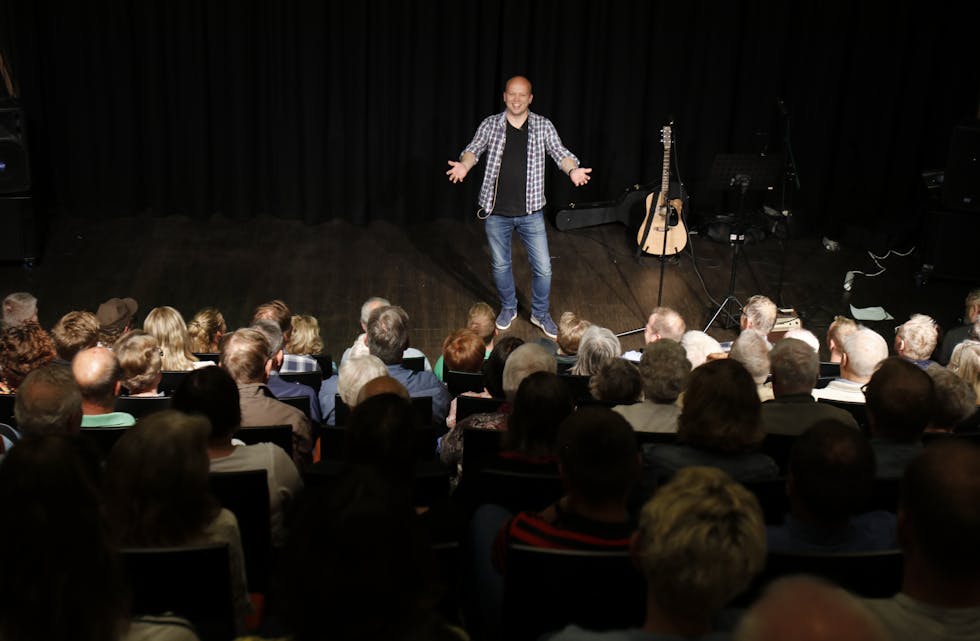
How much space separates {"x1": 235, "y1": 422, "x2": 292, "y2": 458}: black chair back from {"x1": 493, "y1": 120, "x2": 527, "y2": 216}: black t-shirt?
11.2 ft

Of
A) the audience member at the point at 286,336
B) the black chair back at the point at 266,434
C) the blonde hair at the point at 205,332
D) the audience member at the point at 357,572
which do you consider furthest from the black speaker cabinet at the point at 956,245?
the audience member at the point at 357,572

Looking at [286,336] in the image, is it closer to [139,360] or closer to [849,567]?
[139,360]

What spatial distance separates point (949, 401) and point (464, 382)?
2.01 m

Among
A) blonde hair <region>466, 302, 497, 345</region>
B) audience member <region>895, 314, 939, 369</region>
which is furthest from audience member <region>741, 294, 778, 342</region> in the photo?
blonde hair <region>466, 302, 497, 345</region>

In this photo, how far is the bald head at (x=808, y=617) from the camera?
1.39 meters

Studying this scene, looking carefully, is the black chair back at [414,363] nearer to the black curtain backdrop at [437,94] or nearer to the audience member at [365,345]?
the audience member at [365,345]

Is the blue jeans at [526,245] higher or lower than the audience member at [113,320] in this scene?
higher

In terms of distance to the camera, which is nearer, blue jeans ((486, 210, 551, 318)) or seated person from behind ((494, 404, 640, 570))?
seated person from behind ((494, 404, 640, 570))

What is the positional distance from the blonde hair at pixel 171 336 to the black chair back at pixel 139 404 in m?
0.58

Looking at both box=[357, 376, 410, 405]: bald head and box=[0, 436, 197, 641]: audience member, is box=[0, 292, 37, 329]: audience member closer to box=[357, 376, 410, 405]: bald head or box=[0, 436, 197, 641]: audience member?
box=[357, 376, 410, 405]: bald head

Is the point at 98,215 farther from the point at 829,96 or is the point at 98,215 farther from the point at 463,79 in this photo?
the point at 829,96

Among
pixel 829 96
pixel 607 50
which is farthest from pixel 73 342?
pixel 829 96

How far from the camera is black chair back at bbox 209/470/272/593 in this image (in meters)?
3.01

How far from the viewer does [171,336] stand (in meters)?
4.84
